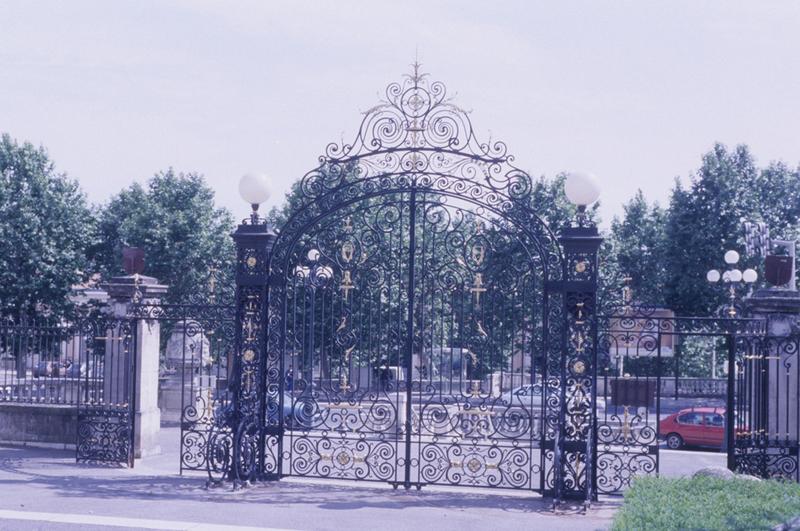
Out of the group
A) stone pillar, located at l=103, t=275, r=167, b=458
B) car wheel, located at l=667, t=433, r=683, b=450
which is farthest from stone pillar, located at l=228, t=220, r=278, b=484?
Answer: car wheel, located at l=667, t=433, r=683, b=450

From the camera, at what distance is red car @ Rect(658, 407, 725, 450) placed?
76.4ft

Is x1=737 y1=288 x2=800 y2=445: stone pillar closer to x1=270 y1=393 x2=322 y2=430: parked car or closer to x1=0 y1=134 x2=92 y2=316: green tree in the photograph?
x1=270 y1=393 x2=322 y2=430: parked car

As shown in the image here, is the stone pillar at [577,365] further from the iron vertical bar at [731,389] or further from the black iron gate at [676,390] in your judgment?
the iron vertical bar at [731,389]

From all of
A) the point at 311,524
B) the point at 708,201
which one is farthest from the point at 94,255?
the point at 311,524

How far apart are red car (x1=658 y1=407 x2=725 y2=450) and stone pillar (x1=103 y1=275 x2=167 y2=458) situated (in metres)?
13.6

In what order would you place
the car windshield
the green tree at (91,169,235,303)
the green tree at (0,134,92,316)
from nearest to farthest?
the car windshield < the green tree at (0,134,92,316) < the green tree at (91,169,235,303)

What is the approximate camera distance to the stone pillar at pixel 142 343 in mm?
14406

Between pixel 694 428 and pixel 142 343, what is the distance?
48.6 ft

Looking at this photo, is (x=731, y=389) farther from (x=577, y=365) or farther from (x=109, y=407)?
(x=109, y=407)

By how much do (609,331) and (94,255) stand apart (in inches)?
1133

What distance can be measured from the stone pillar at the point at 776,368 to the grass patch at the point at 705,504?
12.4 ft

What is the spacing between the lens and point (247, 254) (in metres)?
12.6

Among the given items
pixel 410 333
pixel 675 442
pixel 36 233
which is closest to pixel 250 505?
pixel 410 333

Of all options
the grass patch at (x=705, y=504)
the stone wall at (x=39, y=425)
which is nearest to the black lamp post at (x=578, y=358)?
the grass patch at (x=705, y=504)
